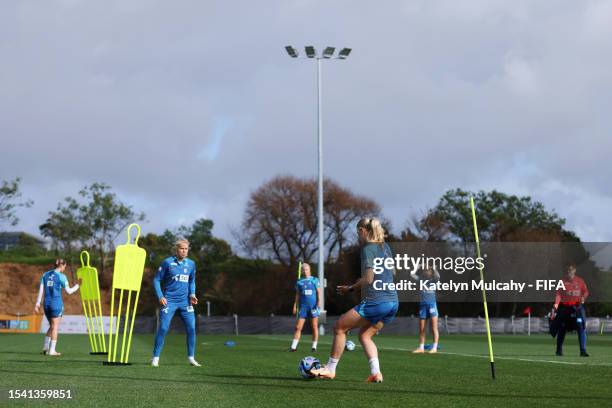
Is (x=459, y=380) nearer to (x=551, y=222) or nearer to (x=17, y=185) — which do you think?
(x=17, y=185)

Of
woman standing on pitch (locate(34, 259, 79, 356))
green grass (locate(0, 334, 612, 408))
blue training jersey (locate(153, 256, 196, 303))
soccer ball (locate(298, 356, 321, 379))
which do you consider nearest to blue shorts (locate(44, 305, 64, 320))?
woman standing on pitch (locate(34, 259, 79, 356))

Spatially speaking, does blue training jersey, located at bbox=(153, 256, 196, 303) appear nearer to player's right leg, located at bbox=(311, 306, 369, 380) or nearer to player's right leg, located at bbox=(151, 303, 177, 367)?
player's right leg, located at bbox=(151, 303, 177, 367)

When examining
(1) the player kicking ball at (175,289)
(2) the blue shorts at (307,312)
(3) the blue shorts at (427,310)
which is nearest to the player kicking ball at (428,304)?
(3) the blue shorts at (427,310)

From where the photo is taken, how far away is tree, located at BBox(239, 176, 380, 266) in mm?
78438

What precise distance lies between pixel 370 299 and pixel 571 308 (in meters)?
9.87

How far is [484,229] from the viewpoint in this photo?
270ft

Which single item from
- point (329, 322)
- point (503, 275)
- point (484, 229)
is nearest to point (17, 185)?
point (329, 322)

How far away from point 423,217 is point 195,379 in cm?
6859

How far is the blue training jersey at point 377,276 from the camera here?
9.78m

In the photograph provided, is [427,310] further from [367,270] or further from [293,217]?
[293,217]

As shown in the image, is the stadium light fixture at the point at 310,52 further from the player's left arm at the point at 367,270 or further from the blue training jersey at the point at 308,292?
the player's left arm at the point at 367,270

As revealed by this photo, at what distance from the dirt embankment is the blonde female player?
70471 millimetres

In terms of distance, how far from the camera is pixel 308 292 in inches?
817

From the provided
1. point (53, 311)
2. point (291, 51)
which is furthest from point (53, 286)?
point (291, 51)
